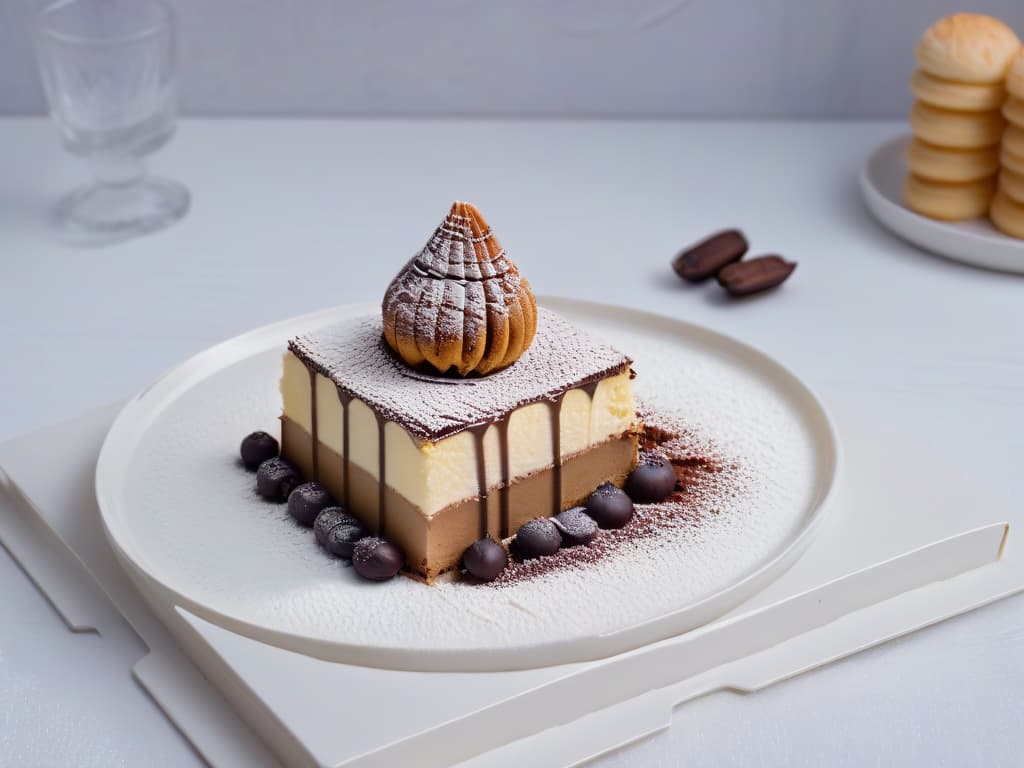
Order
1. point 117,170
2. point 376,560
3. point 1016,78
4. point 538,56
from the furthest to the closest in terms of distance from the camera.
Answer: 1. point 538,56
2. point 117,170
3. point 1016,78
4. point 376,560

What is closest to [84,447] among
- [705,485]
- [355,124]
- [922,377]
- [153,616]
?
[153,616]

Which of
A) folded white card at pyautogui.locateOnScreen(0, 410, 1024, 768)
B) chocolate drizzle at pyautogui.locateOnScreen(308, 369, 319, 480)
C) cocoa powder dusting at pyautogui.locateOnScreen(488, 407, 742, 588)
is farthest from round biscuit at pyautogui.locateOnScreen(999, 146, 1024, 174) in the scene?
chocolate drizzle at pyautogui.locateOnScreen(308, 369, 319, 480)

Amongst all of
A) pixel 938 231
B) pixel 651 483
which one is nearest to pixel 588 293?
pixel 938 231

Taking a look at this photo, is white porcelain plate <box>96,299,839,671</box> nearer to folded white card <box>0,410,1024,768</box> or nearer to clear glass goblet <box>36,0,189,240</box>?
folded white card <box>0,410,1024,768</box>

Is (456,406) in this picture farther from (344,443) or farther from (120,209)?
(120,209)

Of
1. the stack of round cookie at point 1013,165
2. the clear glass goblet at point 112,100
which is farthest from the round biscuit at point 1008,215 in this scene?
the clear glass goblet at point 112,100

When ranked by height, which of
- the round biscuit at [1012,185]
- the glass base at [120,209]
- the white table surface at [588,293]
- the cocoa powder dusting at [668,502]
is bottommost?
the glass base at [120,209]

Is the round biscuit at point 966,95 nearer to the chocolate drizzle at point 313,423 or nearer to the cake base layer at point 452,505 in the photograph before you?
the cake base layer at point 452,505
